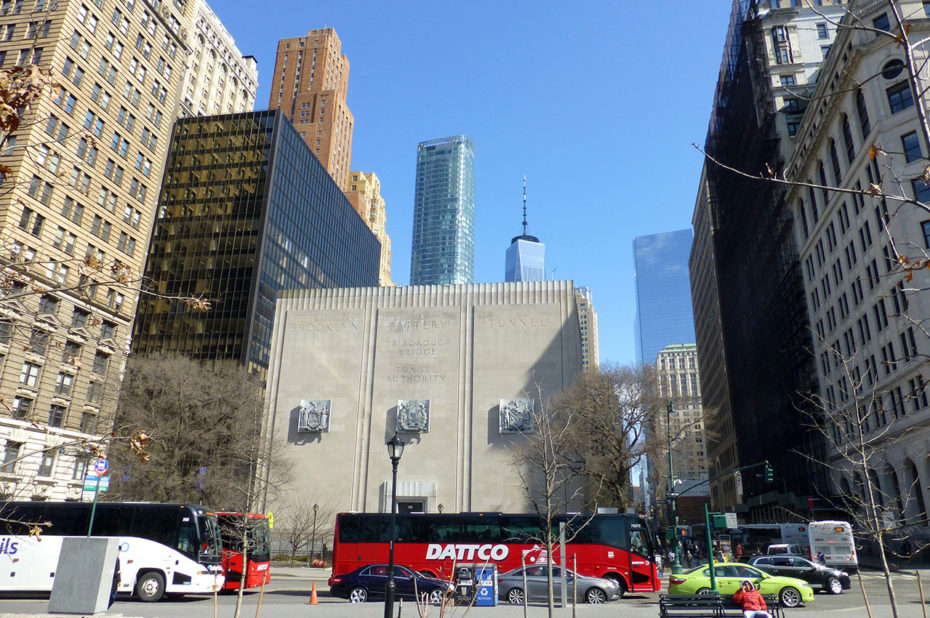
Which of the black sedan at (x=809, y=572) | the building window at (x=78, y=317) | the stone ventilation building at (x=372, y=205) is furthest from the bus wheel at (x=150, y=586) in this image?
the stone ventilation building at (x=372, y=205)

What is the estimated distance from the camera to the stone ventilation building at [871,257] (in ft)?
137

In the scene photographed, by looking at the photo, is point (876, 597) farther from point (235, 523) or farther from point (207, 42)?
point (207, 42)

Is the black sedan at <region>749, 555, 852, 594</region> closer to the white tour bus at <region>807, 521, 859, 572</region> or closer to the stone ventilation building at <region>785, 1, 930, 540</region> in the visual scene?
the stone ventilation building at <region>785, 1, 930, 540</region>

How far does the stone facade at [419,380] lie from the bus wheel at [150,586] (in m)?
30.5

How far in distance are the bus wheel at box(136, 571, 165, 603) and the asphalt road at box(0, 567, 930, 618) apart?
433 millimetres

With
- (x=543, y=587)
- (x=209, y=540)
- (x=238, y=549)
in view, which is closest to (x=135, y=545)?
(x=209, y=540)

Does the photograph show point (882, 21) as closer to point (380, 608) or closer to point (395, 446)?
point (395, 446)

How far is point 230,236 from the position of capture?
8812cm

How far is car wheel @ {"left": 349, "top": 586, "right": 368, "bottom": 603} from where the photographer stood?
26.4 metres

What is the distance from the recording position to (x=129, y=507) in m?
26.5

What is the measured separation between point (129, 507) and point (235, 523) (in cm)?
448

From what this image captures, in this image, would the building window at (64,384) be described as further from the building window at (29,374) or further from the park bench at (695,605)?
the park bench at (695,605)

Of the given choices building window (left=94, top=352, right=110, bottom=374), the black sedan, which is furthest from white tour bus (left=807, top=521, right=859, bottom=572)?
building window (left=94, top=352, right=110, bottom=374)

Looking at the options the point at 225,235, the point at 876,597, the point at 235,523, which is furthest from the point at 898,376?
the point at 225,235
